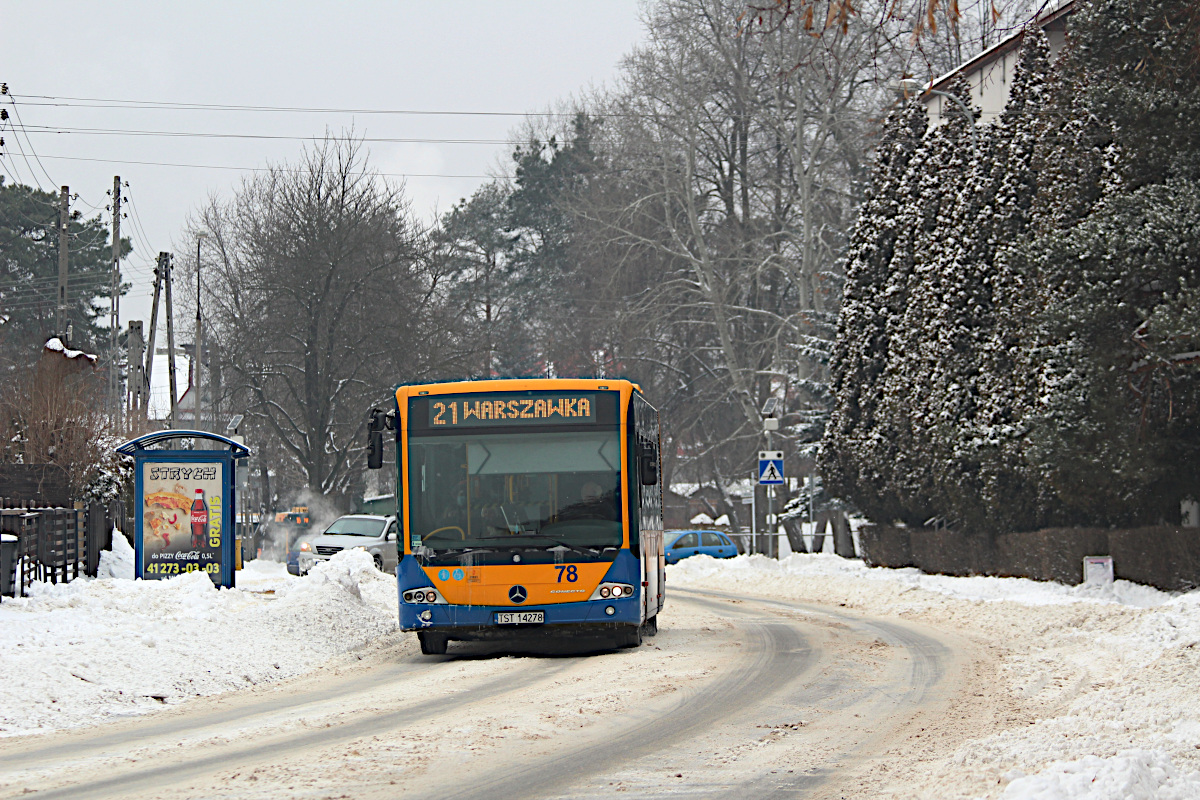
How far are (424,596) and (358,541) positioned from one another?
67.4 feet

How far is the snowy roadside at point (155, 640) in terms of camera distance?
1134cm

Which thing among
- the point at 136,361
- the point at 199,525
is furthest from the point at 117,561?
the point at 136,361

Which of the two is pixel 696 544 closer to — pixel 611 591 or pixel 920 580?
pixel 920 580

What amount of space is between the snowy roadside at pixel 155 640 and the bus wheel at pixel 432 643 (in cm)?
109

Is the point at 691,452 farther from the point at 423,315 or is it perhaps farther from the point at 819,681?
the point at 819,681

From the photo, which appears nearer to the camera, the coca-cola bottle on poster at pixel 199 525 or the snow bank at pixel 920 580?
the snow bank at pixel 920 580

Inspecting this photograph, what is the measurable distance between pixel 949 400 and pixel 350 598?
585 inches

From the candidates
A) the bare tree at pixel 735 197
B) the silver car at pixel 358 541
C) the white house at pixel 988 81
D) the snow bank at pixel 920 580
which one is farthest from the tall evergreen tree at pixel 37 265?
the white house at pixel 988 81

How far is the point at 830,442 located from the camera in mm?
34656

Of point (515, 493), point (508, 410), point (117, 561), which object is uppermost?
point (508, 410)

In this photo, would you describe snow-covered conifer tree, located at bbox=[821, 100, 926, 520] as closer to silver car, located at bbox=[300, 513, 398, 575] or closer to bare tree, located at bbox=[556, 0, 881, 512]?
bare tree, located at bbox=[556, 0, 881, 512]

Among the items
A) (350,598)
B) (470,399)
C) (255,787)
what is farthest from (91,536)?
(255,787)

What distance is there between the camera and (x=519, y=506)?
14.7m

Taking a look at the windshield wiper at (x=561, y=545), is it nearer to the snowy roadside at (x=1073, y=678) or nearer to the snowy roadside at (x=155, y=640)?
the snowy roadside at (x=155, y=640)
